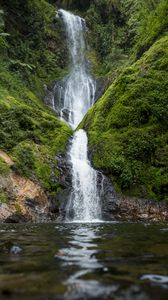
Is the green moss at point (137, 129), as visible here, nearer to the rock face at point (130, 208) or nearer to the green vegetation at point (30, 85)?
the rock face at point (130, 208)

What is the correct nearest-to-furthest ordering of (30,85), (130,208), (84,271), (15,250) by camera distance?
(84,271)
(15,250)
(130,208)
(30,85)

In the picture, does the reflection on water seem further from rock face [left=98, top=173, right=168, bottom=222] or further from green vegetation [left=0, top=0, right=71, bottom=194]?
green vegetation [left=0, top=0, right=71, bottom=194]

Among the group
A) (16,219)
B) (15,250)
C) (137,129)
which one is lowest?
(15,250)

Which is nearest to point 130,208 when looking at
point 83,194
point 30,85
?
point 83,194

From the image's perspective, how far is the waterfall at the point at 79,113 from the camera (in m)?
20.0

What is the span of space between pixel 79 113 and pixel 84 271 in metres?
30.1

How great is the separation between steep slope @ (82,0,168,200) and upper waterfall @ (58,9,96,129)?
27.0 feet

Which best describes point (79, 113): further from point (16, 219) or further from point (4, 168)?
point (16, 219)

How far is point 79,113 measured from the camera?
35.0 m

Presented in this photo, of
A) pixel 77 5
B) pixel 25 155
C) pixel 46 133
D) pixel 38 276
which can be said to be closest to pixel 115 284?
pixel 38 276

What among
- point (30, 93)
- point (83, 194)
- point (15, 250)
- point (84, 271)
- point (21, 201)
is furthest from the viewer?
point (30, 93)

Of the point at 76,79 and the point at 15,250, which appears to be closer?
the point at 15,250

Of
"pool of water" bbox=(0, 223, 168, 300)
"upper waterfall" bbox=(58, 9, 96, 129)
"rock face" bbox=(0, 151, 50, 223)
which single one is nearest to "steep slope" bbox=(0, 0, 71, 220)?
"rock face" bbox=(0, 151, 50, 223)

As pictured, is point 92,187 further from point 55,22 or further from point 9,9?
point 55,22
